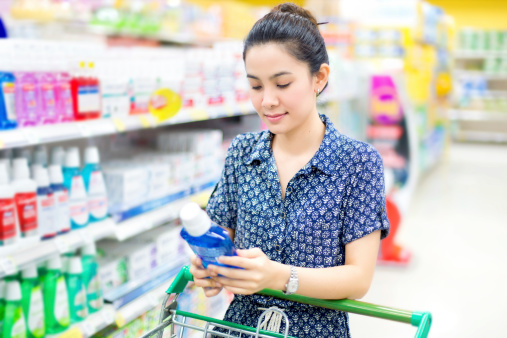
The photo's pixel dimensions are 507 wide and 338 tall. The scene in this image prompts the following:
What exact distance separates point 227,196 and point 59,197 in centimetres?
106

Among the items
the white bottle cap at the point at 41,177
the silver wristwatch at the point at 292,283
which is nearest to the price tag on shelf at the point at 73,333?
the white bottle cap at the point at 41,177

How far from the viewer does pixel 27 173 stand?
7.16 feet

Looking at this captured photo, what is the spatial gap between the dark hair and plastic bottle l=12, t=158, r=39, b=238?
1207mm

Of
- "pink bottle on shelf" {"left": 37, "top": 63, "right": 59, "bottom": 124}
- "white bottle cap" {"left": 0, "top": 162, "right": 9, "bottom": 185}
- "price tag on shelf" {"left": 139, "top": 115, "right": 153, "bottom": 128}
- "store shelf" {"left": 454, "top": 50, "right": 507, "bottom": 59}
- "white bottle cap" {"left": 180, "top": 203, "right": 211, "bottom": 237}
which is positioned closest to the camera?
"white bottle cap" {"left": 180, "top": 203, "right": 211, "bottom": 237}

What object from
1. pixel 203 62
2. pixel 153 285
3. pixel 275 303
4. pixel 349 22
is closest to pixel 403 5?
pixel 349 22

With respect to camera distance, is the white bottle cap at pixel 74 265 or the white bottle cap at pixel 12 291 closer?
the white bottle cap at pixel 12 291

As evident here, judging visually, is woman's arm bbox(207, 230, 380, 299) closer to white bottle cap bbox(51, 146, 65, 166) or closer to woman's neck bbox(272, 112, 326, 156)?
woman's neck bbox(272, 112, 326, 156)

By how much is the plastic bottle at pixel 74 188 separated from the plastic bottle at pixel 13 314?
37 cm

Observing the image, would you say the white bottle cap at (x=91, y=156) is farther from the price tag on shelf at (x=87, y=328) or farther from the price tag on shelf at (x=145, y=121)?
the price tag on shelf at (x=87, y=328)

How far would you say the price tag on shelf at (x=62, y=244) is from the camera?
224cm

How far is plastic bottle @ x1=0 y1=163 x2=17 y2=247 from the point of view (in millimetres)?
2041

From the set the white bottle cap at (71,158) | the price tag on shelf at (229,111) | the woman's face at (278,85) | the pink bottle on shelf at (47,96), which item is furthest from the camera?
the price tag on shelf at (229,111)

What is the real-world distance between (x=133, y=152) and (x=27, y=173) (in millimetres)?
1155

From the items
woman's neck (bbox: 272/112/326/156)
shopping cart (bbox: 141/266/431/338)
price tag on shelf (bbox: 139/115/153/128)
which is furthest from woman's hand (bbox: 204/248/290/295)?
price tag on shelf (bbox: 139/115/153/128)
